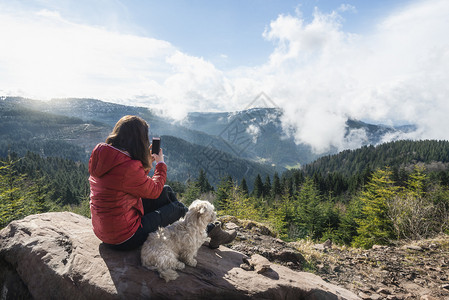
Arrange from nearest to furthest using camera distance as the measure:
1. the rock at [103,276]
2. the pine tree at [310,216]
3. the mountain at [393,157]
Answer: the rock at [103,276]
the pine tree at [310,216]
the mountain at [393,157]

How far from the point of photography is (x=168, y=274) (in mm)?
3736

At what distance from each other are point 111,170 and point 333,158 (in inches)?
7759

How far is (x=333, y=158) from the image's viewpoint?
178 m

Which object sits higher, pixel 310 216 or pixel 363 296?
pixel 363 296

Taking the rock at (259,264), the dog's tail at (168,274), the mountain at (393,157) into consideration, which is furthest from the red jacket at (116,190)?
the mountain at (393,157)

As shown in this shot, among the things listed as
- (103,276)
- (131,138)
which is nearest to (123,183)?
(131,138)

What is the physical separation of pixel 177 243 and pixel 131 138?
7.37ft

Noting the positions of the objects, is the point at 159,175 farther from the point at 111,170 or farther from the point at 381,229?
the point at 381,229

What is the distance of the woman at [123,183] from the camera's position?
3607mm

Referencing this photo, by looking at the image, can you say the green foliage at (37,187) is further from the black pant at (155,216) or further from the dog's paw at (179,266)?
the dog's paw at (179,266)

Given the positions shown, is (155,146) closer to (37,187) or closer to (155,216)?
(155,216)

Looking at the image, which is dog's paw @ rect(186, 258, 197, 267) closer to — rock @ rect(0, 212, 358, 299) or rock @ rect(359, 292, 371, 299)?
rock @ rect(0, 212, 358, 299)

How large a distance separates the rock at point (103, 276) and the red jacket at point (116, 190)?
0.54 meters

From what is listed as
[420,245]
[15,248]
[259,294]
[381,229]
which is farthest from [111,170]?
[381,229]
